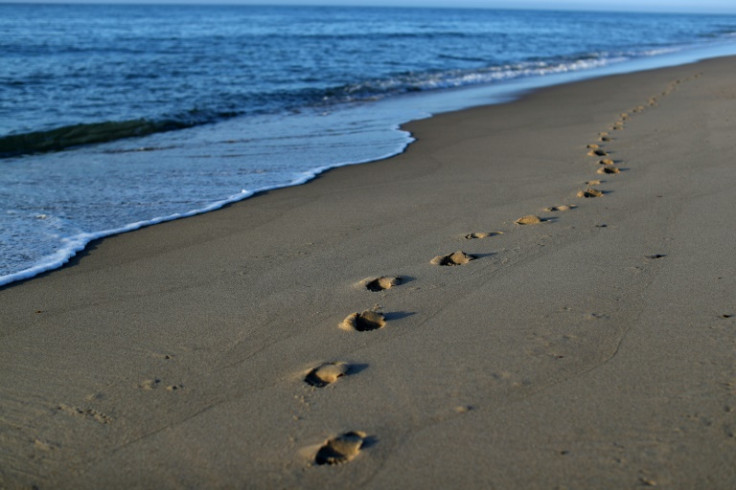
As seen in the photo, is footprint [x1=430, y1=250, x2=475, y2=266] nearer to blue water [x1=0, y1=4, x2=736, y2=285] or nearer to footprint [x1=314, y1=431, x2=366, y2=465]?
footprint [x1=314, y1=431, x2=366, y2=465]

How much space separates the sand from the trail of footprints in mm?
13

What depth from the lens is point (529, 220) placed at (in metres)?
4.31

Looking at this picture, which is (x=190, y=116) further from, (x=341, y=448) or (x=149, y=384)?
(x=341, y=448)

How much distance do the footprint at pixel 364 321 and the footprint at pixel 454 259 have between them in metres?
0.78

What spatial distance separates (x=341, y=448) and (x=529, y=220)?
2615mm

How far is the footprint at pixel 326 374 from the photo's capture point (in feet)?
8.02

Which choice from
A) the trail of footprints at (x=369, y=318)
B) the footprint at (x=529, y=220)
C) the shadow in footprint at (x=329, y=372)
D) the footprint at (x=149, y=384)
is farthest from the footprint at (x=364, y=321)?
the footprint at (x=529, y=220)

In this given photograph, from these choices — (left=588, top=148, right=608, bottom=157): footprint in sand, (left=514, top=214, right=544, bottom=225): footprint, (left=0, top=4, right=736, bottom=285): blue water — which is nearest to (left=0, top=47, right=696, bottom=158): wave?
(left=0, top=4, right=736, bottom=285): blue water

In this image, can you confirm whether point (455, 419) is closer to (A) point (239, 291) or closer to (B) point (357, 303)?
(B) point (357, 303)

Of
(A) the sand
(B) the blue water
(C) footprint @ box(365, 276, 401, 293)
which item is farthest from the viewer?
(B) the blue water

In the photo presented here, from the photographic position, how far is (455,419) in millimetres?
2150

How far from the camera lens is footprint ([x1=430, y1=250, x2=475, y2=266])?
363 cm

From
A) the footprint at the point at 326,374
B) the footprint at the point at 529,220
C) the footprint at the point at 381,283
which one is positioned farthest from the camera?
the footprint at the point at 529,220

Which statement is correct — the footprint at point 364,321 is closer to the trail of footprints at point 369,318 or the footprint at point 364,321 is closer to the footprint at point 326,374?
the trail of footprints at point 369,318
